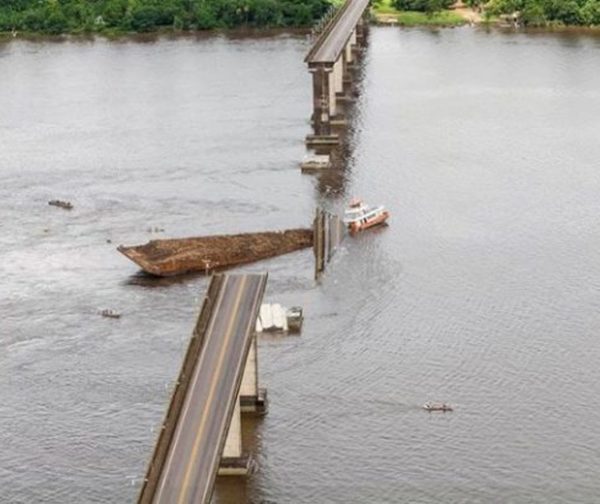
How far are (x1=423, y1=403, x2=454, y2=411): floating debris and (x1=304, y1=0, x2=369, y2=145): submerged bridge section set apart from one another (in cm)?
3528

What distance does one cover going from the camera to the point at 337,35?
9119 centimetres

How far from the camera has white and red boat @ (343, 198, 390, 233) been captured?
64625 mm

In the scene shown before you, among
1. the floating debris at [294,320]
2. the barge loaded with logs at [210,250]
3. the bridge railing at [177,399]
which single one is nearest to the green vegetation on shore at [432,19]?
the barge loaded with logs at [210,250]

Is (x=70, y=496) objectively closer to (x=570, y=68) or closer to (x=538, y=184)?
(x=538, y=184)

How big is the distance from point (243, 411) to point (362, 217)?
66.5ft

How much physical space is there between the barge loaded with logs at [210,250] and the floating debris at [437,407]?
15.1 m

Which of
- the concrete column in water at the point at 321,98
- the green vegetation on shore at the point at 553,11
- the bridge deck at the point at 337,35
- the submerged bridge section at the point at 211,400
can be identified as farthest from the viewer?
the green vegetation on shore at the point at 553,11

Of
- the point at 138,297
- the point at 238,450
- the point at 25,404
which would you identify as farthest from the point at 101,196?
the point at 238,450

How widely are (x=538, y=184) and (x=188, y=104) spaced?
2594 cm

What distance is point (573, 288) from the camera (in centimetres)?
5678

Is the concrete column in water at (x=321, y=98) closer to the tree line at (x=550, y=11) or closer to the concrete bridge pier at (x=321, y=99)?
the concrete bridge pier at (x=321, y=99)

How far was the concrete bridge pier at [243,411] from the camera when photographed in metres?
42.3

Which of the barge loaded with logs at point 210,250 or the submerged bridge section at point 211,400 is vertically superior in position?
the submerged bridge section at point 211,400

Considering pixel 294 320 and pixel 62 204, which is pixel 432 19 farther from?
pixel 294 320
